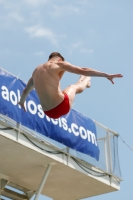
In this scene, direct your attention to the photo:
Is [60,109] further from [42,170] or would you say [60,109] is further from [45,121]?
[42,170]

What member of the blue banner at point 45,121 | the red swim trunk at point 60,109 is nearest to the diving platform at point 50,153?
the blue banner at point 45,121

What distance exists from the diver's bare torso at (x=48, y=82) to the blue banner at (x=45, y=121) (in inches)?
195

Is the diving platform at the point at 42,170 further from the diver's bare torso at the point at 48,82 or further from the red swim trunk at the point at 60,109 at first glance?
the diver's bare torso at the point at 48,82

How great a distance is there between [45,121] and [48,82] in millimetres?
6086

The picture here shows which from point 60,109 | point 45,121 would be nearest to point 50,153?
point 45,121

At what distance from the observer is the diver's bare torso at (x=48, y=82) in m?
8.75

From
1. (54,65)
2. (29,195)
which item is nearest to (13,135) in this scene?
(29,195)

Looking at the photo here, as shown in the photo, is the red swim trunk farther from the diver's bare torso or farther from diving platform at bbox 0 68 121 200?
diving platform at bbox 0 68 121 200

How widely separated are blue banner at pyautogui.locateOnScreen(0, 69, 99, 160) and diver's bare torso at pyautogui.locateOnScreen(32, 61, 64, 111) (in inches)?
195

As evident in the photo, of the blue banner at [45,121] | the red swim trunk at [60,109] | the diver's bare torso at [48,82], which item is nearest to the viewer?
the diver's bare torso at [48,82]

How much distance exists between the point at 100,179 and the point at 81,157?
970 millimetres

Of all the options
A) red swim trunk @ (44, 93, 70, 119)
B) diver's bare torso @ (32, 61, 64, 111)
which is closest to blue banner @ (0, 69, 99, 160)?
red swim trunk @ (44, 93, 70, 119)

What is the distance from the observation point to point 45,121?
582 inches

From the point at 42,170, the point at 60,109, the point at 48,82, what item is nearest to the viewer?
the point at 48,82
